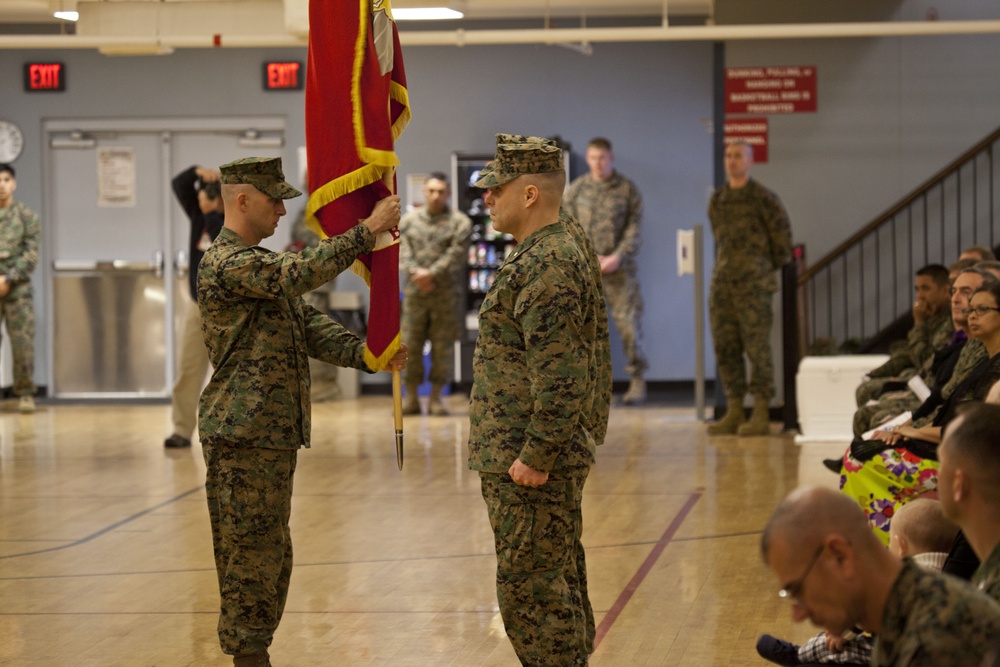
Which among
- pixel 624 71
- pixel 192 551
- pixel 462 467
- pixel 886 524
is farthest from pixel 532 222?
pixel 624 71

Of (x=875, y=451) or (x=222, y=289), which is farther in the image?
(x=875, y=451)

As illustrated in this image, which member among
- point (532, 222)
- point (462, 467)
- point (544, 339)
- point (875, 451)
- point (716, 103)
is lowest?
point (462, 467)

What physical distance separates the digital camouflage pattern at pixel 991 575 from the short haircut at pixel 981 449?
93mm

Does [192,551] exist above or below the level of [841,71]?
below

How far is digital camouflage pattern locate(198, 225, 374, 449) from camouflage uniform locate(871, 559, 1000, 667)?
1.99 meters

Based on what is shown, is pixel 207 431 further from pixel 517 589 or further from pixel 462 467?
pixel 462 467

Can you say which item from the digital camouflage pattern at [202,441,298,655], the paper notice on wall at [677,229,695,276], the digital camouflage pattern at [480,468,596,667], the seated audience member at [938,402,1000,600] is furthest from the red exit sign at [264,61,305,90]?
the seated audience member at [938,402,1000,600]

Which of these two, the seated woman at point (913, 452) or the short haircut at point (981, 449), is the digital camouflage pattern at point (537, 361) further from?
the seated woman at point (913, 452)

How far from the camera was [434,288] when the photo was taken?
10.8m

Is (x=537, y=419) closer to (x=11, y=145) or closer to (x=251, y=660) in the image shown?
(x=251, y=660)

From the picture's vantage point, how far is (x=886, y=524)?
474 centimetres

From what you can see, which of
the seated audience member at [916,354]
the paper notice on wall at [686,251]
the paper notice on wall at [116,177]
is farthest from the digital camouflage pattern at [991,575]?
the paper notice on wall at [116,177]

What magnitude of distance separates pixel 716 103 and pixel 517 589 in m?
7.50

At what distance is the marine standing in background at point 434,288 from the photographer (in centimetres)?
1074
